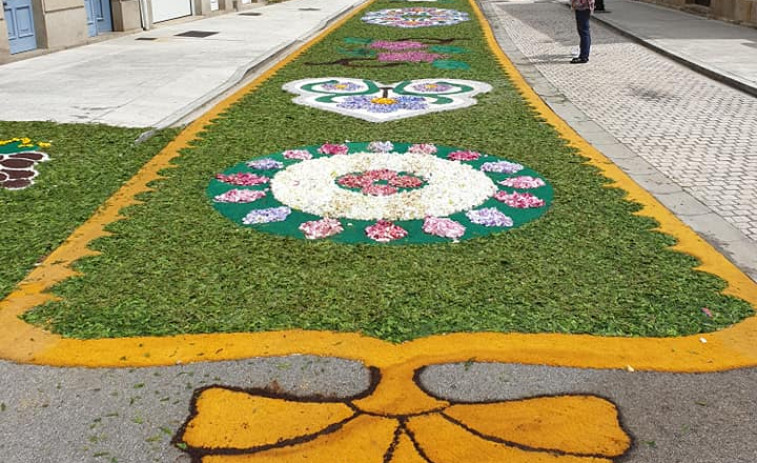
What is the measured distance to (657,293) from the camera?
485cm

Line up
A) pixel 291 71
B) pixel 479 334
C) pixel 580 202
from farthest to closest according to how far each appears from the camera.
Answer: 1. pixel 291 71
2. pixel 580 202
3. pixel 479 334

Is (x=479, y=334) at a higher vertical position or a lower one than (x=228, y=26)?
lower

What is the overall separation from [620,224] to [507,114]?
4.45m

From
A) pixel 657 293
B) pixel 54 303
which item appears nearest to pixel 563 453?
pixel 657 293

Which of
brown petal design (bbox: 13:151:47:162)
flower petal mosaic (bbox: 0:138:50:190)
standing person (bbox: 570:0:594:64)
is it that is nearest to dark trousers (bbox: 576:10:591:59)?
standing person (bbox: 570:0:594:64)

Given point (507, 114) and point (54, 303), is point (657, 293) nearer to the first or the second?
point (54, 303)

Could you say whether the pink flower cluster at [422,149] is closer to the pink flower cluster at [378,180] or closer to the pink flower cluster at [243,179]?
the pink flower cluster at [378,180]

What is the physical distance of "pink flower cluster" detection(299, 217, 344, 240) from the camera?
5.83m

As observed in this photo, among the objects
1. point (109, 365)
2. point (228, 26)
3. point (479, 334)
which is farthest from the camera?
point (228, 26)

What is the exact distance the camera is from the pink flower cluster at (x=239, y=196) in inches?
259

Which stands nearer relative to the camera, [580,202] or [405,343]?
[405,343]

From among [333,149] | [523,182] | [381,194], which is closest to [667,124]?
[523,182]

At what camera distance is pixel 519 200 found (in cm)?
662

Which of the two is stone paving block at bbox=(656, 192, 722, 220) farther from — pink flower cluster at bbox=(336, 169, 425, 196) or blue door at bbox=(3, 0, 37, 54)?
blue door at bbox=(3, 0, 37, 54)
